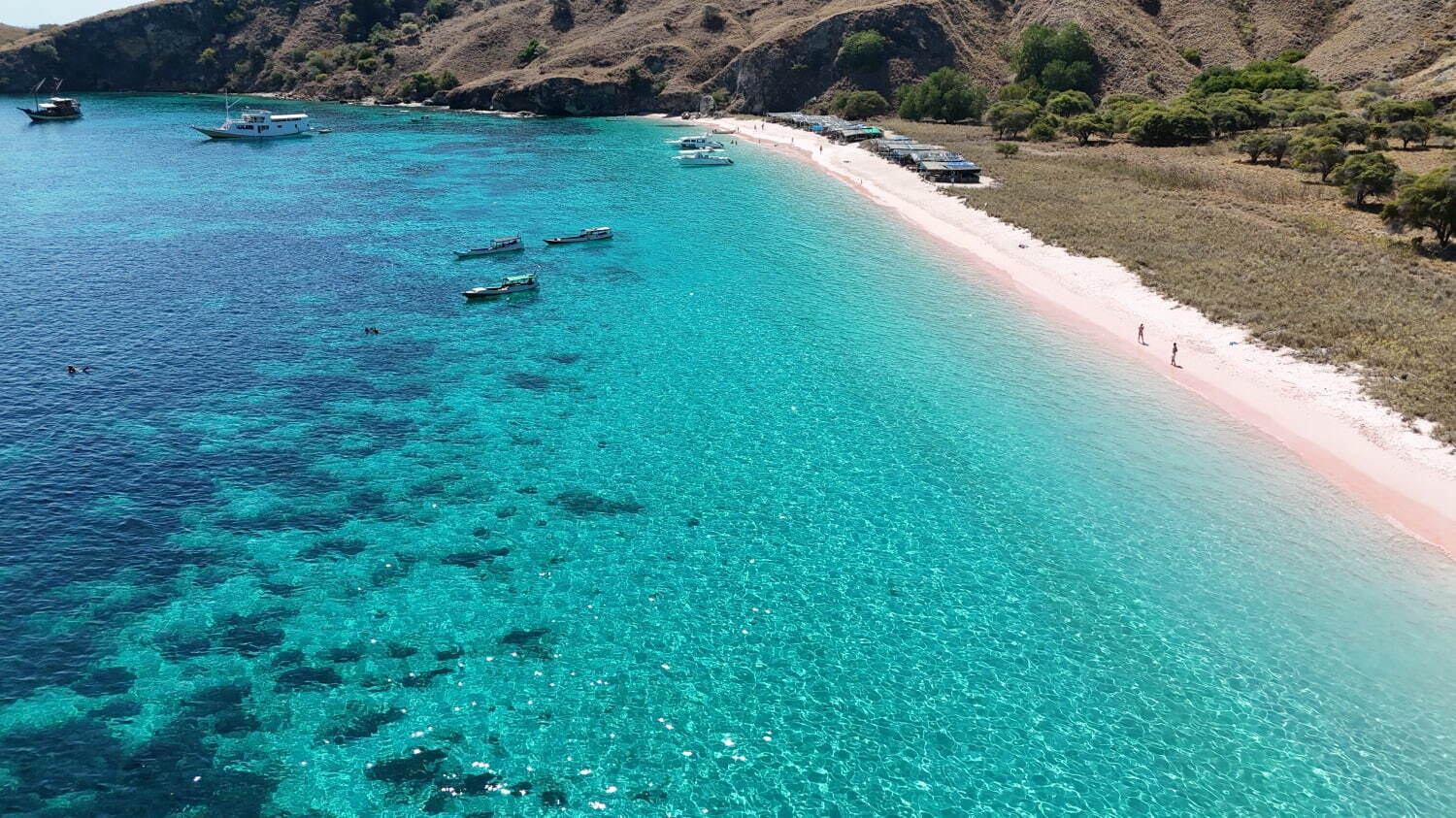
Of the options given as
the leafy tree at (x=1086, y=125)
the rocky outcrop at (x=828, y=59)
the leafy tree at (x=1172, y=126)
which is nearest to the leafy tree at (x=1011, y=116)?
the leafy tree at (x=1086, y=125)

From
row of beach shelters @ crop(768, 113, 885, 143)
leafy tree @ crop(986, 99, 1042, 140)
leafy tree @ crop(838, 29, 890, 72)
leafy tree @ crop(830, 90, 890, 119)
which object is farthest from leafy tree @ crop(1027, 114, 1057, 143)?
leafy tree @ crop(838, 29, 890, 72)

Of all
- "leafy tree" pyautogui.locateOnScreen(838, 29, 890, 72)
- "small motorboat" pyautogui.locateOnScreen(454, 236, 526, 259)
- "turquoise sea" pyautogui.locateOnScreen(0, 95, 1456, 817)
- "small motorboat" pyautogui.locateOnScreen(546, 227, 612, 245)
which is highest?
"leafy tree" pyautogui.locateOnScreen(838, 29, 890, 72)

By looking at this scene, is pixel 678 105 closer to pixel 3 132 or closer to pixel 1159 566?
pixel 3 132

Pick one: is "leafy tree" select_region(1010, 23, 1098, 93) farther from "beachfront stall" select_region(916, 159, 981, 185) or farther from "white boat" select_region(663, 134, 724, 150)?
"white boat" select_region(663, 134, 724, 150)

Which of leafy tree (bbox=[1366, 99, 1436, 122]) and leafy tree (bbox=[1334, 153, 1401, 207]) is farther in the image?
leafy tree (bbox=[1366, 99, 1436, 122])

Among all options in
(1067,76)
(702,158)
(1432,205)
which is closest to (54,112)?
(702,158)

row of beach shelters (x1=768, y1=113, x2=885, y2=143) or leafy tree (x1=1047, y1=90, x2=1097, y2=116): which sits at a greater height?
leafy tree (x1=1047, y1=90, x2=1097, y2=116)

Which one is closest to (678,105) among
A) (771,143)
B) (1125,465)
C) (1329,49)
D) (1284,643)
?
(771,143)

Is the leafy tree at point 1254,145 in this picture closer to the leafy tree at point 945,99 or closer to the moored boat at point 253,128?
the leafy tree at point 945,99
